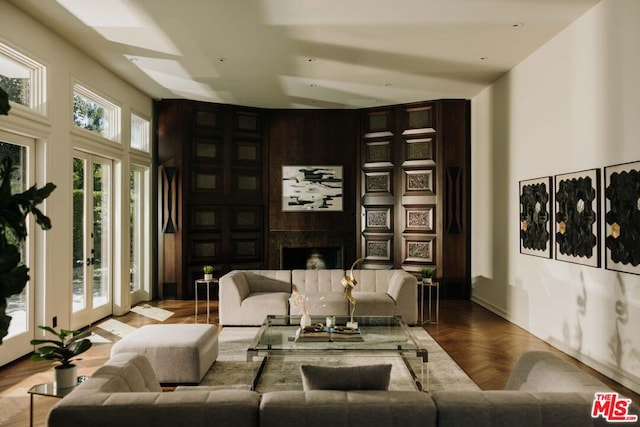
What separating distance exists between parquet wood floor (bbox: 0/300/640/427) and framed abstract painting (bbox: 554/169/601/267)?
1023 millimetres

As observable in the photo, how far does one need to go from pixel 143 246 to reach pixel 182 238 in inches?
24.8

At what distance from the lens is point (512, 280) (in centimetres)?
610

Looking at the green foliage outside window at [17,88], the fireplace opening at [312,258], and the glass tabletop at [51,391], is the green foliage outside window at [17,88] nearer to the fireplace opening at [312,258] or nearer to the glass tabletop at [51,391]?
the glass tabletop at [51,391]

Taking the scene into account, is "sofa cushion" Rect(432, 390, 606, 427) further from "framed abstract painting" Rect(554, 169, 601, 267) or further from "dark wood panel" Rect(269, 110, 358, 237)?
"dark wood panel" Rect(269, 110, 358, 237)

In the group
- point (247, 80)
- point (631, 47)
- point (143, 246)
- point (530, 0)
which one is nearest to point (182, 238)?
point (143, 246)

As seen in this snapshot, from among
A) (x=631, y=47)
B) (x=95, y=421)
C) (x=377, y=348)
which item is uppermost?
(x=631, y=47)

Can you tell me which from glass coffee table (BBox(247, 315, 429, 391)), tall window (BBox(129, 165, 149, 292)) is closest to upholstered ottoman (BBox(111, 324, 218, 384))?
glass coffee table (BBox(247, 315, 429, 391))

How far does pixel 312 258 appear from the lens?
841 cm

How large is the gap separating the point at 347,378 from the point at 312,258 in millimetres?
6434

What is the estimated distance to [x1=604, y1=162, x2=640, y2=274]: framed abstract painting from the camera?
363 centimetres

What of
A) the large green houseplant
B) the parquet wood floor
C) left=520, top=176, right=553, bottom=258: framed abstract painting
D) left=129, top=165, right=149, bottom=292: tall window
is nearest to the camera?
the large green houseplant

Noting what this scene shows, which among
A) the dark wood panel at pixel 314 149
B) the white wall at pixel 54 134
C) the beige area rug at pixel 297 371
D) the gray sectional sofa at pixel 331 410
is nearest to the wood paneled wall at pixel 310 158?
the dark wood panel at pixel 314 149

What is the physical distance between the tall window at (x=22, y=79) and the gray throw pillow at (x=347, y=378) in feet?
13.1

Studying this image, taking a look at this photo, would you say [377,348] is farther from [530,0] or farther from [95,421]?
[530,0]
